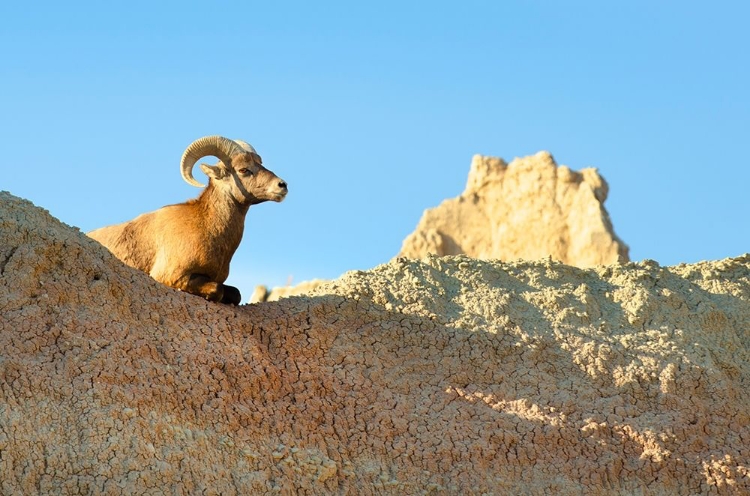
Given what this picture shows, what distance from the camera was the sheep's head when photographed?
12.9 m

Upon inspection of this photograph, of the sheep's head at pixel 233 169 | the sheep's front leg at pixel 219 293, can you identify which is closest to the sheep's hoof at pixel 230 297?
the sheep's front leg at pixel 219 293

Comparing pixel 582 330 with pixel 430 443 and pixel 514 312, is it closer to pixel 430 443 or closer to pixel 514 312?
pixel 514 312

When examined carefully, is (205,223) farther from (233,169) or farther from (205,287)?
(205,287)

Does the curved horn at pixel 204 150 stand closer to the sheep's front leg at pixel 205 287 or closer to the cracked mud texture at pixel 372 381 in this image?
the sheep's front leg at pixel 205 287

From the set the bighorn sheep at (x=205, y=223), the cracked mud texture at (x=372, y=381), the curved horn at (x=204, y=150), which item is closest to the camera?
the cracked mud texture at (x=372, y=381)

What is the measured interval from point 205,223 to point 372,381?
3.01m

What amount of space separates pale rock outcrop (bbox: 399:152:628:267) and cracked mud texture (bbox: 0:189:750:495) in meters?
23.5

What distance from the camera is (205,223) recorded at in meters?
13.0

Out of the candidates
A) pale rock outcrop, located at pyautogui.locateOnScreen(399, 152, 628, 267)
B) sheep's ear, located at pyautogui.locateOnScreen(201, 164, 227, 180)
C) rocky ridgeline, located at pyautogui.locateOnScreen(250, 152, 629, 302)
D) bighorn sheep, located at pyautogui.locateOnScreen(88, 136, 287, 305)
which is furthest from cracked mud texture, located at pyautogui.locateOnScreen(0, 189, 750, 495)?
pale rock outcrop, located at pyautogui.locateOnScreen(399, 152, 628, 267)

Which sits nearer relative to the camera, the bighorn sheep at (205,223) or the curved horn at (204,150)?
the bighorn sheep at (205,223)

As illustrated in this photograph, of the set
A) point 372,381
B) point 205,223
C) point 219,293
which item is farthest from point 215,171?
point 372,381

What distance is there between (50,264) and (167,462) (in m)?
2.19

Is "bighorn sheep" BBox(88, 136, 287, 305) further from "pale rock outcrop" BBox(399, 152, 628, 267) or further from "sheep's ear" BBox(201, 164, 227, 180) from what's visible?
"pale rock outcrop" BBox(399, 152, 628, 267)

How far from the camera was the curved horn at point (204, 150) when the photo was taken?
13102 millimetres
